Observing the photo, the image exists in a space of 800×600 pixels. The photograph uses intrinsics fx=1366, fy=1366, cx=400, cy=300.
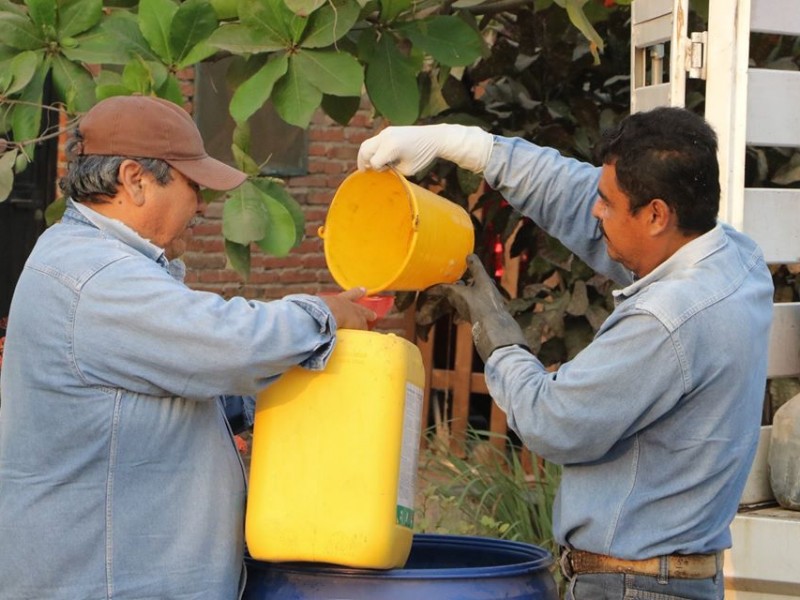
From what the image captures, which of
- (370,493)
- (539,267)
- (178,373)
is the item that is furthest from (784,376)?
(178,373)

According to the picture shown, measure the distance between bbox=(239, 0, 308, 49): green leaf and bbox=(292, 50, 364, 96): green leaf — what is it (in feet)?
0.23

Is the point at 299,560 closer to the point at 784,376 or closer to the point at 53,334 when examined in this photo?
the point at 53,334

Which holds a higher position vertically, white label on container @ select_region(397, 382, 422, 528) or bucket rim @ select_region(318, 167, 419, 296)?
bucket rim @ select_region(318, 167, 419, 296)

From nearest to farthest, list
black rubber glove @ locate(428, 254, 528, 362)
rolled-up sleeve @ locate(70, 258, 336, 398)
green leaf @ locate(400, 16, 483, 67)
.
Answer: rolled-up sleeve @ locate(70, 258, 336, 398) < black rubber glove @ locate(428, 254, 528, 362) < green leaf @ locate(400, 16, 483, 67)

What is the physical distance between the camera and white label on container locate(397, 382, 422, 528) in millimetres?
2736

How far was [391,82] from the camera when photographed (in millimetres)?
4172

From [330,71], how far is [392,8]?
0.34 metres

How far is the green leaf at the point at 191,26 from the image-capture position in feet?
13.0

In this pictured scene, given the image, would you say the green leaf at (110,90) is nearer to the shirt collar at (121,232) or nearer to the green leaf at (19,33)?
the green leaf at (19,33)

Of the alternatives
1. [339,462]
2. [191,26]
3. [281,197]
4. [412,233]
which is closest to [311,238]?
[281,197]

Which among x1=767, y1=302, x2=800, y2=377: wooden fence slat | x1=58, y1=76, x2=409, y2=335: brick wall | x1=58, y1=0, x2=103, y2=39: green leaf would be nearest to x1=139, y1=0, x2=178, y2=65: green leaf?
x1=58, y1=0, x2=103, y2=39: green leaf

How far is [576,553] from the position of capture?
2.76 meters

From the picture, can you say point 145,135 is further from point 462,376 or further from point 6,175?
point 462,376

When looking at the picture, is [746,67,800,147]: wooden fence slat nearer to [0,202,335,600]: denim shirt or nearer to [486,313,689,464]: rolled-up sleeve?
[486,313,689,464]: rolled-up sleeve
